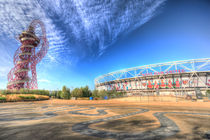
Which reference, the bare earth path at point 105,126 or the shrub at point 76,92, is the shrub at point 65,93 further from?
the bare earth path at point 105,126

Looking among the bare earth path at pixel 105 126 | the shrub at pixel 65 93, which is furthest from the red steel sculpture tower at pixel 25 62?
the bare earth path at pixel 105 126

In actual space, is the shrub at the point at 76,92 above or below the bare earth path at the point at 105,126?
below

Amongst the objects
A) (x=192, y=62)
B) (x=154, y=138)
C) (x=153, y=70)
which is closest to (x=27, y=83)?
(x=154, y=138)

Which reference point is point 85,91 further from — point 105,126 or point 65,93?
point 105,126

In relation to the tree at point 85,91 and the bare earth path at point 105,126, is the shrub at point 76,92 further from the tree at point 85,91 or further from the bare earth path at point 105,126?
the bare earth path at point 105,126

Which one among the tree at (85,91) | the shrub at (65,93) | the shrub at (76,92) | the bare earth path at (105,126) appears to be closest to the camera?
the bare earth path at (105,126)

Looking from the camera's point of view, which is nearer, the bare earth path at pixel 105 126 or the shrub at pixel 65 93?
→ the bare earth path at pixel 105 126

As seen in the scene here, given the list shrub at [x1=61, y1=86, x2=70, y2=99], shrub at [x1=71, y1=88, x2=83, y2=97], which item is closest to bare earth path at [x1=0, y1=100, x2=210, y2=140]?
shrub at [x1=71, y1=88, x2=83, y2=97]

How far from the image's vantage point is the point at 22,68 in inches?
1986

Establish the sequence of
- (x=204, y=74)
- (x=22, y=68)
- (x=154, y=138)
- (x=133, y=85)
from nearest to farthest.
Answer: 1. (x=154, y=138)
2. (x=22, y=68)
3. (x=204, y=74)
4. (x=133, y=85)

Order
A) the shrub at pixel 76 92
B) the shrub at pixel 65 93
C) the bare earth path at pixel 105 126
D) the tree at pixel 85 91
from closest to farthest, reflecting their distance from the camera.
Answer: the bare earth path at pixel 105 126
the shrub at pixel 76 92
the shrub at pixel 65 93
the tree at pixel 85 91

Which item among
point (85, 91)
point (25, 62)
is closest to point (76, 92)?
point (85, 91)

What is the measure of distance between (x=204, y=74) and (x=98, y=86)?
77.8 meters

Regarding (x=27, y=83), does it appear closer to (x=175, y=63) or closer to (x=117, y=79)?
(x=117, y=79)
